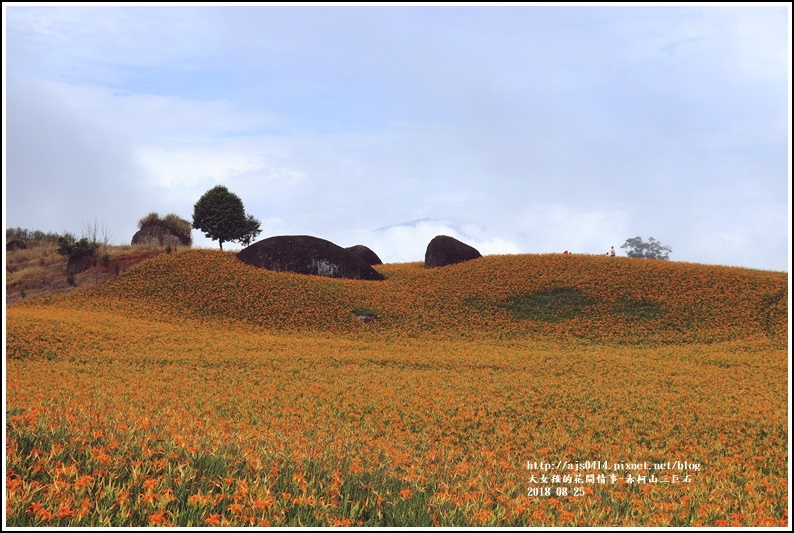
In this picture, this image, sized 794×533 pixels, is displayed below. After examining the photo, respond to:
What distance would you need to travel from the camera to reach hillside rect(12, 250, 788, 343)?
29219 millimetres

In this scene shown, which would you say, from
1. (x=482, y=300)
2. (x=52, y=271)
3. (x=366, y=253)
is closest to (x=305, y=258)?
(x=366, y=253)

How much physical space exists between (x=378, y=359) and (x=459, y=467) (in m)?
14.3

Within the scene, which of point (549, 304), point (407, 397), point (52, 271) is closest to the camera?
point (407, 397)

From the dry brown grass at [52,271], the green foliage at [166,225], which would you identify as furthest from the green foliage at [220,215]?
the dry brown grass at [52,271]

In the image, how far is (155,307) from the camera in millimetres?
30969

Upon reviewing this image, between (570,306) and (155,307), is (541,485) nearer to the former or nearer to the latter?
(570,306)

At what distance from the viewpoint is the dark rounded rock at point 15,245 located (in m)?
47.5

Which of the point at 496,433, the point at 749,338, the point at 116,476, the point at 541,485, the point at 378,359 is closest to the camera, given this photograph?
the point at 116,476

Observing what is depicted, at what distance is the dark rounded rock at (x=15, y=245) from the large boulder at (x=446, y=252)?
3373cm

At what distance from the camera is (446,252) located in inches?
1682

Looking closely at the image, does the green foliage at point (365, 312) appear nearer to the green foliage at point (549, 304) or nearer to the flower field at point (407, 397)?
the flower field at point (407, 397)

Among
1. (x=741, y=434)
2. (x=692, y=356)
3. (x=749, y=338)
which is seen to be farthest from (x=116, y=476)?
(x=749, y=338)

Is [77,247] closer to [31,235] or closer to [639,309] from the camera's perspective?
[31,235]

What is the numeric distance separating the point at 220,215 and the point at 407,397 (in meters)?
40.7
